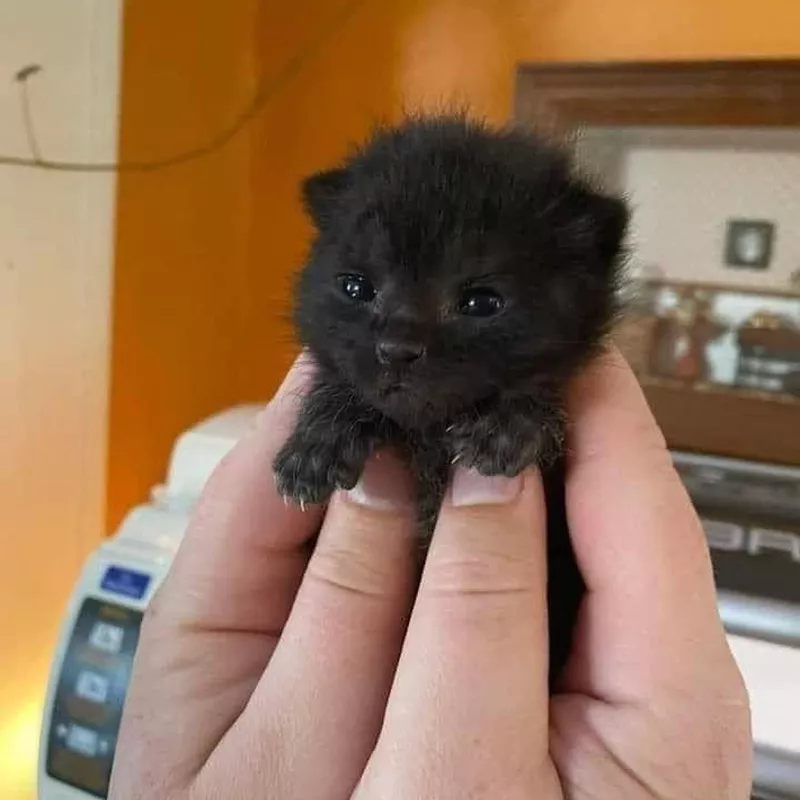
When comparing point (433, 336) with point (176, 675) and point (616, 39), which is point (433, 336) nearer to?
point (176, 675)

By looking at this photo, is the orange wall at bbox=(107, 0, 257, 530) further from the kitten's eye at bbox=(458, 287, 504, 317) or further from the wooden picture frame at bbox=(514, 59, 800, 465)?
the kitten's eye at bbox=(458, 287, 504, 317)

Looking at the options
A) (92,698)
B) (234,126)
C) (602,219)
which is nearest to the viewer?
(602,219)

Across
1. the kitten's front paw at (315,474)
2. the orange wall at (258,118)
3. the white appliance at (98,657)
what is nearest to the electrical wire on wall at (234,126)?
the orange wall at (258,118)

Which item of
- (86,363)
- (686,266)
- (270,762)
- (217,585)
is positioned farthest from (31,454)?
(686,266)

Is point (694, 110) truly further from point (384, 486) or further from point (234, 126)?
point (384, 486)

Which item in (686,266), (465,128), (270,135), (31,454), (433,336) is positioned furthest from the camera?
(270,135)

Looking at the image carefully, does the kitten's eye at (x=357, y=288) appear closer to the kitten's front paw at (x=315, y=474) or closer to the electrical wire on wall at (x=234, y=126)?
the kitten's front paw at (x=315, y=474)

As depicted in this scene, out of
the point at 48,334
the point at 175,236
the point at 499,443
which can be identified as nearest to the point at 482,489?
the point at 499,443
